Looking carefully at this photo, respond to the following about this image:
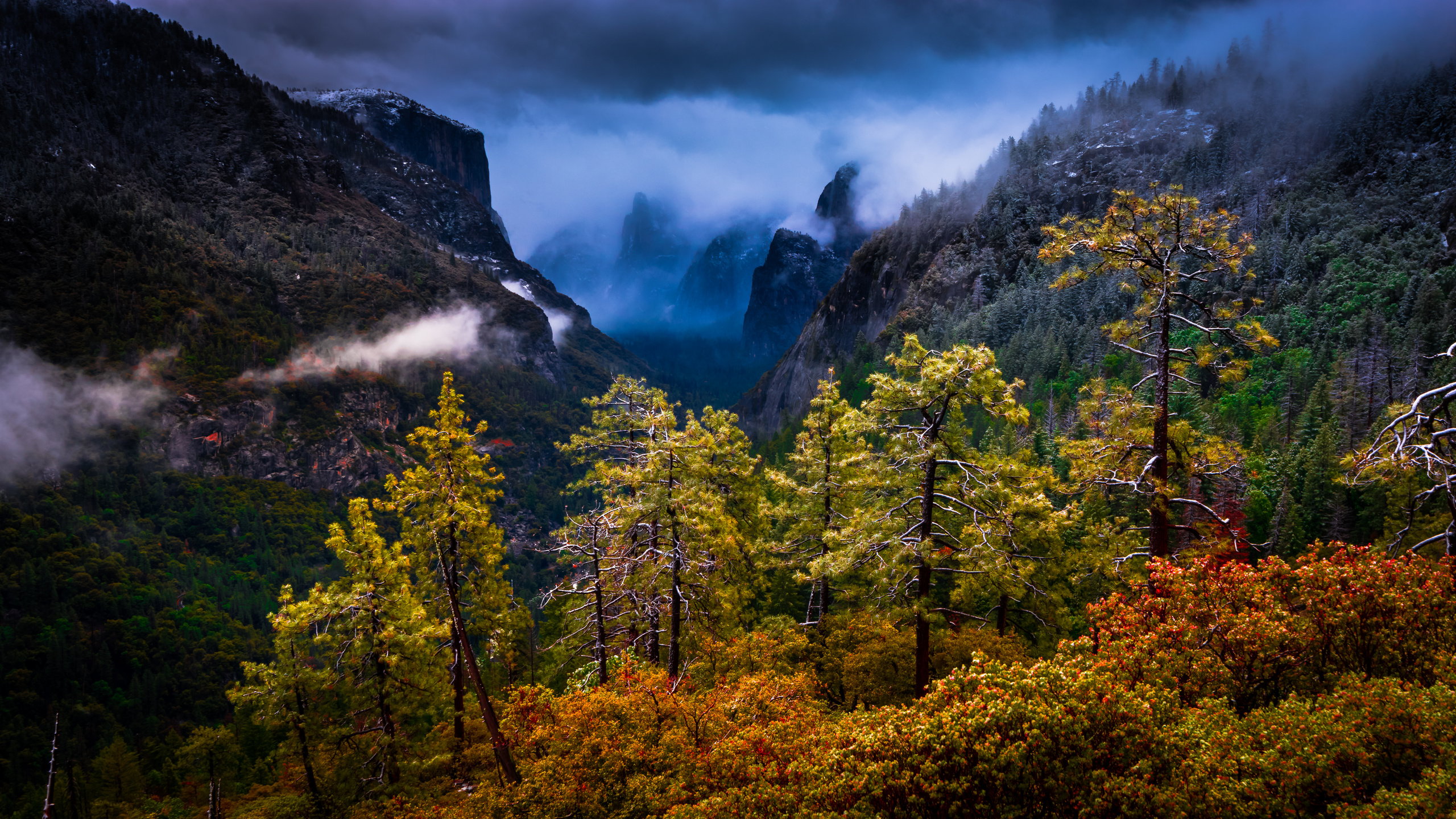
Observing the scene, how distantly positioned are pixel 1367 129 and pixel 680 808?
705 ft

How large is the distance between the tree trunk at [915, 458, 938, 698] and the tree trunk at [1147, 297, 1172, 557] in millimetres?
4519

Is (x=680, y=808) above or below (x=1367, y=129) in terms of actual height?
below

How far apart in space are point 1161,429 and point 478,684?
18.1 m

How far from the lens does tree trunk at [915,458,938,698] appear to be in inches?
581

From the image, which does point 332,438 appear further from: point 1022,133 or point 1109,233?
point 1022,133

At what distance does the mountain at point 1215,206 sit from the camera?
107 metres

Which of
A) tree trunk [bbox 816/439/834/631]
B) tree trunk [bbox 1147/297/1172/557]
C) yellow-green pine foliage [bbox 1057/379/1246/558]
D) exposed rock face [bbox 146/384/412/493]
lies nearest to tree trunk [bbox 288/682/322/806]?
tree trunk [bbox 816/439/834/631]

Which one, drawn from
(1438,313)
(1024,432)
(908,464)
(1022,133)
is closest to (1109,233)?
(908,464)

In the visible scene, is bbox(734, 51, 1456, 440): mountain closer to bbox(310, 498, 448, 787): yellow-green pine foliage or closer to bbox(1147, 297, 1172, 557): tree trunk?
bbox(1147, 297, 1172, 557): tree trunk

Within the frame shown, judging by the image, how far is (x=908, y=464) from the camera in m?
15.5

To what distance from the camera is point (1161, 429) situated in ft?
43.3

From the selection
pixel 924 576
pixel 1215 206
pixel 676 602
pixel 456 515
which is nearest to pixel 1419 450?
pixel 924 576

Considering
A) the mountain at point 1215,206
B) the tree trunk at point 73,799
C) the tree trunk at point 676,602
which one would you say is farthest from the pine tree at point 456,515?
the mountain at point 1215,206

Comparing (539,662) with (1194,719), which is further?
(539,662)
